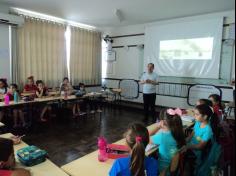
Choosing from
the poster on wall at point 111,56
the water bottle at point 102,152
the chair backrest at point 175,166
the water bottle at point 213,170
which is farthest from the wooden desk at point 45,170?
the poster on wall at point 111,56

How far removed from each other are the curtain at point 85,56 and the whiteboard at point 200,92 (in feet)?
11.5

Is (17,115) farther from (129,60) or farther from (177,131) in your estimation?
(129,60)

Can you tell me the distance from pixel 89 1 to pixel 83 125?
2851 mm

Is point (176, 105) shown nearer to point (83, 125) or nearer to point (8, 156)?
point (83, 125)

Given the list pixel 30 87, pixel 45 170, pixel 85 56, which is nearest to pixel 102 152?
pixel 45 170

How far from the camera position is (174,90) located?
5.62 metres

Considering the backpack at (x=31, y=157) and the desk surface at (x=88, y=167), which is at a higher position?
the backpack at (x=31, y=157)

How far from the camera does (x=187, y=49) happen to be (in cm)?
527

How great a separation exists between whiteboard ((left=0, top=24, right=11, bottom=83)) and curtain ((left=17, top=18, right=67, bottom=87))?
0.85 ft

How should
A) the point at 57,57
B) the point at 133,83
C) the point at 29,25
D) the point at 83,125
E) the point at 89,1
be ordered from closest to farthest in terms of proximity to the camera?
the point at 89,1 → the point at 83,125 → the point at 29,25 → the point at 57,57 → the point at 133,83

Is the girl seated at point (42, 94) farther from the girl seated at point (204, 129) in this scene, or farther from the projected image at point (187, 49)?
the girl seated at point (204, 129)

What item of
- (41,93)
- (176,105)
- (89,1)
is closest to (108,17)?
(89,1)

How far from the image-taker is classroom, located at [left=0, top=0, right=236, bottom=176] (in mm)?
3699

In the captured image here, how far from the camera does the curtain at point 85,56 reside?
634cm
